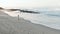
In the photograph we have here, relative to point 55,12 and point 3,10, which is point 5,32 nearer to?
point 55,12

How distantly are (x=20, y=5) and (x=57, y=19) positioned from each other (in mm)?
1695

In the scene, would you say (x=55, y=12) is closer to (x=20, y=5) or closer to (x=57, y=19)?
(x=57, y=19)

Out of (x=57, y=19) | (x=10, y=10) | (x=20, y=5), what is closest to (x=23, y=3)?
(x=20, y=5)

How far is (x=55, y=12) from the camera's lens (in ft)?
10.6

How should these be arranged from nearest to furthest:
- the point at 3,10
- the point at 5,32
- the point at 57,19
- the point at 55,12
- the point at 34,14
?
the point at 5,32 < the point at 57,19 < the point at 55,12 < the point at 34,14 < the point at 3,10

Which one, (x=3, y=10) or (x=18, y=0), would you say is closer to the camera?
(x=18, y=0)

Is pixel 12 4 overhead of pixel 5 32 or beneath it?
overhead

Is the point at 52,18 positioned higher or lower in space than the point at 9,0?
lower

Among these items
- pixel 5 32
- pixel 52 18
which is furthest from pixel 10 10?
pixel 5 32

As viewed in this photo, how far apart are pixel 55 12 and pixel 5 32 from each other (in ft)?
5.18

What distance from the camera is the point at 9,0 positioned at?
467 centimetres

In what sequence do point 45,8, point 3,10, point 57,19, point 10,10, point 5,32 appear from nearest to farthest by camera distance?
point 5,32 < point 57,19 < point 45,8 < point 10,10 < point 3,10

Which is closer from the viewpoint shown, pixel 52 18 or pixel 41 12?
pixel 52 18

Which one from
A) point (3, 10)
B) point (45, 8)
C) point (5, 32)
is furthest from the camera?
point (3, 10)
